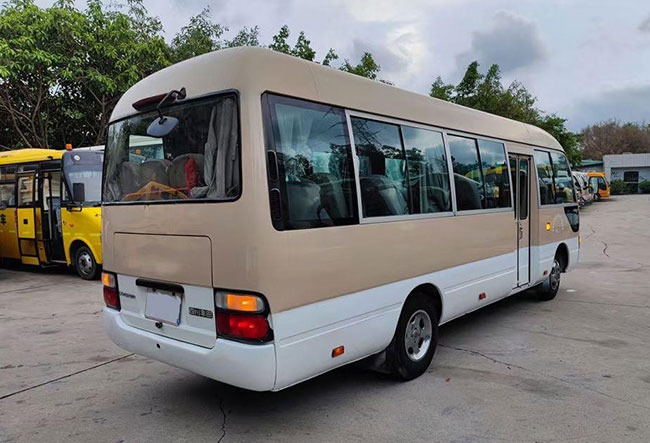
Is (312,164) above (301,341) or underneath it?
above

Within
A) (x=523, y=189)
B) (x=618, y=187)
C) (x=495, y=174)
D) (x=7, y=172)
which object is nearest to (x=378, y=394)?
(x=495, y=174)

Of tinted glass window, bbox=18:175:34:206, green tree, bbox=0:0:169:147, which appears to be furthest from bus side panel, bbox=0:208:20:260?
green tree, bbox=0:0:169:147

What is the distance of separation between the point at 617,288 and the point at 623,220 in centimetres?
1621

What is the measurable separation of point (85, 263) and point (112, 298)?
691 cm

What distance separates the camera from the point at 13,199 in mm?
11266

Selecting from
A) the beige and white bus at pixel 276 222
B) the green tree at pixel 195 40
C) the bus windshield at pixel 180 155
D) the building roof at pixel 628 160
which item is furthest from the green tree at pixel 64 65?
the building roof at pixel 628 160

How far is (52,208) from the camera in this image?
10688 mm

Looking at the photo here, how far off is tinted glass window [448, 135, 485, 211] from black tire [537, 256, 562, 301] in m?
2.69

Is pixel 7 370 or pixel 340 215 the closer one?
pixel 340 215

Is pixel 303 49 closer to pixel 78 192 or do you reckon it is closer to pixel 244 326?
pixel 78 192

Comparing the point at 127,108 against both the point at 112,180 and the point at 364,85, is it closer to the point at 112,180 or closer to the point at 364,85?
the point at 112,180

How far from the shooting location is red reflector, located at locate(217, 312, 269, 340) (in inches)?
119

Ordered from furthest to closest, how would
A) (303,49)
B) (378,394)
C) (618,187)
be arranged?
(618,187)
(303,49)
(378,394)

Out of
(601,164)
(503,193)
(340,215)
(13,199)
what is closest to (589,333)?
(503,193)
